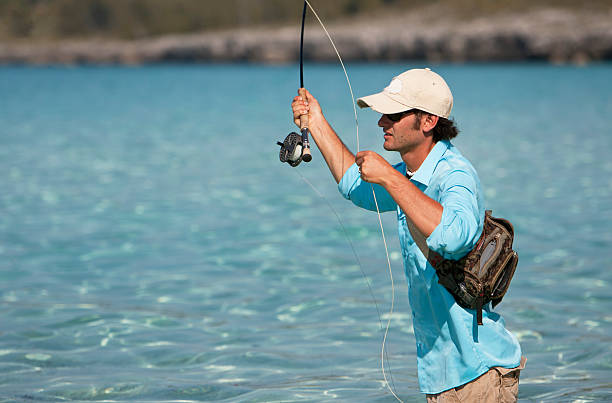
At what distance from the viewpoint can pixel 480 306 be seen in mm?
2986

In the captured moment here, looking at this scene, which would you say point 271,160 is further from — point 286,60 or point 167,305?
point 286,60

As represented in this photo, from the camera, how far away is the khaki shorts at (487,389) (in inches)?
120

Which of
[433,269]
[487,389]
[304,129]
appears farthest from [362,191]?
[487,389]

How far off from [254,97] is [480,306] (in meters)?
36.4

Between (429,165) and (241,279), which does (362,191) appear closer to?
(429,165)

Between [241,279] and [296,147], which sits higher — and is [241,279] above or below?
above

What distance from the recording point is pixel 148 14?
123625 millimetres

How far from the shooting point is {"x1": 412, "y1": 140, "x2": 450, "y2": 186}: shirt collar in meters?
3.11

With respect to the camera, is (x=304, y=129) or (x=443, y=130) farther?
(x=304, y=129)

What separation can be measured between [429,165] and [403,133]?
153 mm

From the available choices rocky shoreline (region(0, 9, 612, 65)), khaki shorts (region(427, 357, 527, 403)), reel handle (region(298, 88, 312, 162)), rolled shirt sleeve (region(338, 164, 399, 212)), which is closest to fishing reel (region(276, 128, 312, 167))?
reel handle (region(298, 88, 312, 162))

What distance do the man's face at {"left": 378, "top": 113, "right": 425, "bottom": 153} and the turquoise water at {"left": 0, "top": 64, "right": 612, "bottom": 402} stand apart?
6.63 feet

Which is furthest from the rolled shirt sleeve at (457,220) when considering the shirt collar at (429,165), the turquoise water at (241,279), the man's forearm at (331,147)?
the turquoise water at (241,279)

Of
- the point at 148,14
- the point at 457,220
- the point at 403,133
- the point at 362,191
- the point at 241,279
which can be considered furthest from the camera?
the point at 148,14
